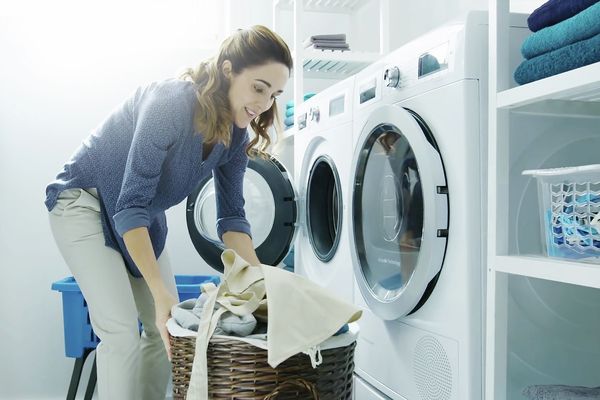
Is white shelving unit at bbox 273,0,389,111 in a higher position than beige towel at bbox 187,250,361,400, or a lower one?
higher

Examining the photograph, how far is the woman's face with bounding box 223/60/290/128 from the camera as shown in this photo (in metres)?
1.60

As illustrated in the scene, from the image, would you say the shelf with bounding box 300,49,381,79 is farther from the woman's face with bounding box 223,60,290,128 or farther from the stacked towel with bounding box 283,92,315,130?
the woman's face with bounding box 223,60,290,128

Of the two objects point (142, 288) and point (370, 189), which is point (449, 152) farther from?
point (142, 288)

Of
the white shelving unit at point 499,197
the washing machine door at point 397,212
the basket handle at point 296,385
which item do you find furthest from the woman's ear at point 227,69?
the basket handle at point 296,385

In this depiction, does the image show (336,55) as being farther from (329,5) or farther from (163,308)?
(163,308)

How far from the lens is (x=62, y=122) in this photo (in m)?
2.99

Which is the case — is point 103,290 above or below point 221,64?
below

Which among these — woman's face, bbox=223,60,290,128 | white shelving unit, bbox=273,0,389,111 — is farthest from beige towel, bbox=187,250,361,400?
white shelving unit, bbox=273,0,389,111

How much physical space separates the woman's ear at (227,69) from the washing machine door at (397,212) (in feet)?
1.32

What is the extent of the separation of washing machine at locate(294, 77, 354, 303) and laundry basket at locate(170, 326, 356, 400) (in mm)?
722

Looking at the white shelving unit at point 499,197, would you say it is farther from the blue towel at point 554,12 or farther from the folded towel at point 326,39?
the folded towel at point 326,39

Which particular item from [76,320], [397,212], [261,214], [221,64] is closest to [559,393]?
[397,212]

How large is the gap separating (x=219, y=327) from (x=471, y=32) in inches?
32.4

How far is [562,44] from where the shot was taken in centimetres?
117
